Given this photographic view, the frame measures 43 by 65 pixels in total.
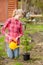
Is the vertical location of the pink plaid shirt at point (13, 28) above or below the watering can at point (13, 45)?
above

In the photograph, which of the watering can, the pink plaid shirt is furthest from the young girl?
the watering can

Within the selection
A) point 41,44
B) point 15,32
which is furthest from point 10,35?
point 41,44

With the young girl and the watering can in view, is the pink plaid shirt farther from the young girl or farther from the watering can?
the watering can

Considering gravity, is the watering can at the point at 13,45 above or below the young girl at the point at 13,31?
below

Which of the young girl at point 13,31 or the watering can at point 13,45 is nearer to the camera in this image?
the watering can at point 13,45

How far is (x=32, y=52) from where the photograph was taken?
949cm

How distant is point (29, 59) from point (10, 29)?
3.53 ft

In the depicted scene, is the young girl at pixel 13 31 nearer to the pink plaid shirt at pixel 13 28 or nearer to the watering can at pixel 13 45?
the pink plaid shirt at pixel 13 28

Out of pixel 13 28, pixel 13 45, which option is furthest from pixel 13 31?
pixel 13 45

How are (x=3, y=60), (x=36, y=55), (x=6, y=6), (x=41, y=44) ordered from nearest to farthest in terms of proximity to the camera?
1. (x=3, y=60)
2. (x=36, y=55)
3. (x=41, y=44)
4. (x=6, y=6)

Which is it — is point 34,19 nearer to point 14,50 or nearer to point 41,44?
point 41,44

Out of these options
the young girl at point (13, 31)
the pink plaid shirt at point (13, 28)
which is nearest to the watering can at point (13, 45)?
the young girl at point (13, 31)

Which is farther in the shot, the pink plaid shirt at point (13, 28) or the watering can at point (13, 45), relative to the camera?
the pink plaid shirt at point (13, 28)

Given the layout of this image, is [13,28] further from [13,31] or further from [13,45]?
[13,45]
